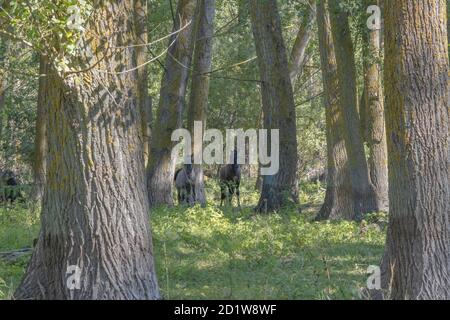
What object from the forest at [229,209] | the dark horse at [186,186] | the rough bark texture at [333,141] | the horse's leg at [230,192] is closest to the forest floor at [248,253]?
the forest at [229,209]

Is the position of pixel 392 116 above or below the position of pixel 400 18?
below

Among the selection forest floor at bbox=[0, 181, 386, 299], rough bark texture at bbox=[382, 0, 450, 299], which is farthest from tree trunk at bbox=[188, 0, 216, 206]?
rough bark texture at bbox=[382, 0, 450, 299]

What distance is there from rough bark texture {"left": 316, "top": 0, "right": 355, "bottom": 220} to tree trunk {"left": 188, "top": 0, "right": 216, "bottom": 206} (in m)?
4.57

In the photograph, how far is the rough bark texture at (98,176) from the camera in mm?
8930

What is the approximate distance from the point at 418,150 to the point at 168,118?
492 inches

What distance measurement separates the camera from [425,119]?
378 inches

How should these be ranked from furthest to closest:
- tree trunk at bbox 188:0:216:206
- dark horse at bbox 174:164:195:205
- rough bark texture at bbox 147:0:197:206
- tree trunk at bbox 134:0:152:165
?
tree trunk at bbox 188:0:216:206 → dark horse at bbox 174:164:195:205 → rough bark texture at bbox 147:0:197:206 → tree trunk at bbox 134:0:152:165

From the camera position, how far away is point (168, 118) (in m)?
21.5

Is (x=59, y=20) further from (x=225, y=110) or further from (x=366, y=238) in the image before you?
(x=225, y=110)

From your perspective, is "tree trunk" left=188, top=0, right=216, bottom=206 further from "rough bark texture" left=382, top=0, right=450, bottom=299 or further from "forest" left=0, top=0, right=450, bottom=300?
"rough bark texture" left=382, top=0, right=450, bottom=299

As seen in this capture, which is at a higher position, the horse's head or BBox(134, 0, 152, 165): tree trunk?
BBox(134, 0, 152, 165): tree trunk

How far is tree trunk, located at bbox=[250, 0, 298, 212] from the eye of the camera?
20234mm

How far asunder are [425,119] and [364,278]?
318 centimetres

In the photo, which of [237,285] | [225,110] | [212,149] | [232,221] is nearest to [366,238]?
[232,221]
